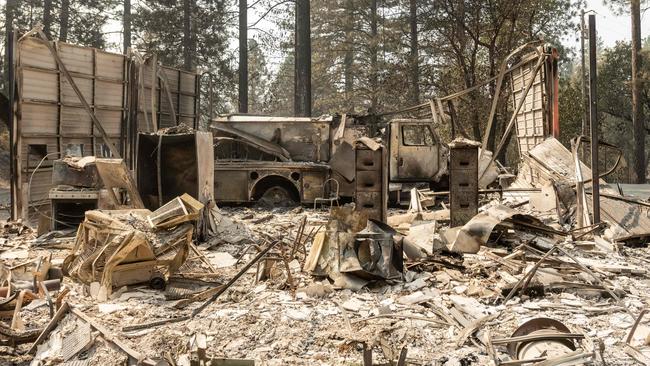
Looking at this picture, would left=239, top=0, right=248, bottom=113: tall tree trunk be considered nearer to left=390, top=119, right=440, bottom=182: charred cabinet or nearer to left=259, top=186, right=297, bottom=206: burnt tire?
left=259, top=186, right=297, bottom=206: burnt tire

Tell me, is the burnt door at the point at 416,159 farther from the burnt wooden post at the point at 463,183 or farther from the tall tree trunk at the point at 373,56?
the tall tree trunk at the point at 373,56

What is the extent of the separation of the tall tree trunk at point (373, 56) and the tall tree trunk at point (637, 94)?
11.8 m

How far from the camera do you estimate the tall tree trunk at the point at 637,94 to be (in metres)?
24.6

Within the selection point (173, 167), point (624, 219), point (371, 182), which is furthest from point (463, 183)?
point (173, 167)

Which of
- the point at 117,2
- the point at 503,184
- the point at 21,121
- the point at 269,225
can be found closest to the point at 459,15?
the point at 503,184

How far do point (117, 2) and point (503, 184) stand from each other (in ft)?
81.2

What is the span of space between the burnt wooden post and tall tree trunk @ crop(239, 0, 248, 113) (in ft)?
58.5

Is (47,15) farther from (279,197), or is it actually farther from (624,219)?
(624,219)

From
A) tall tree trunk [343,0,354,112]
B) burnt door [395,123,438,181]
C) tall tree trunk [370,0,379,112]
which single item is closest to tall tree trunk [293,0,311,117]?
tall tree trunk [370,0,379,112]

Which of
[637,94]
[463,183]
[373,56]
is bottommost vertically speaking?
[463,183]

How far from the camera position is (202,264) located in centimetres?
760

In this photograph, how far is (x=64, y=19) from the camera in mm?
27266

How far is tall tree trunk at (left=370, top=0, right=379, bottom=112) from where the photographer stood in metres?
26.2

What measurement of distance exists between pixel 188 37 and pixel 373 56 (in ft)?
32.0
